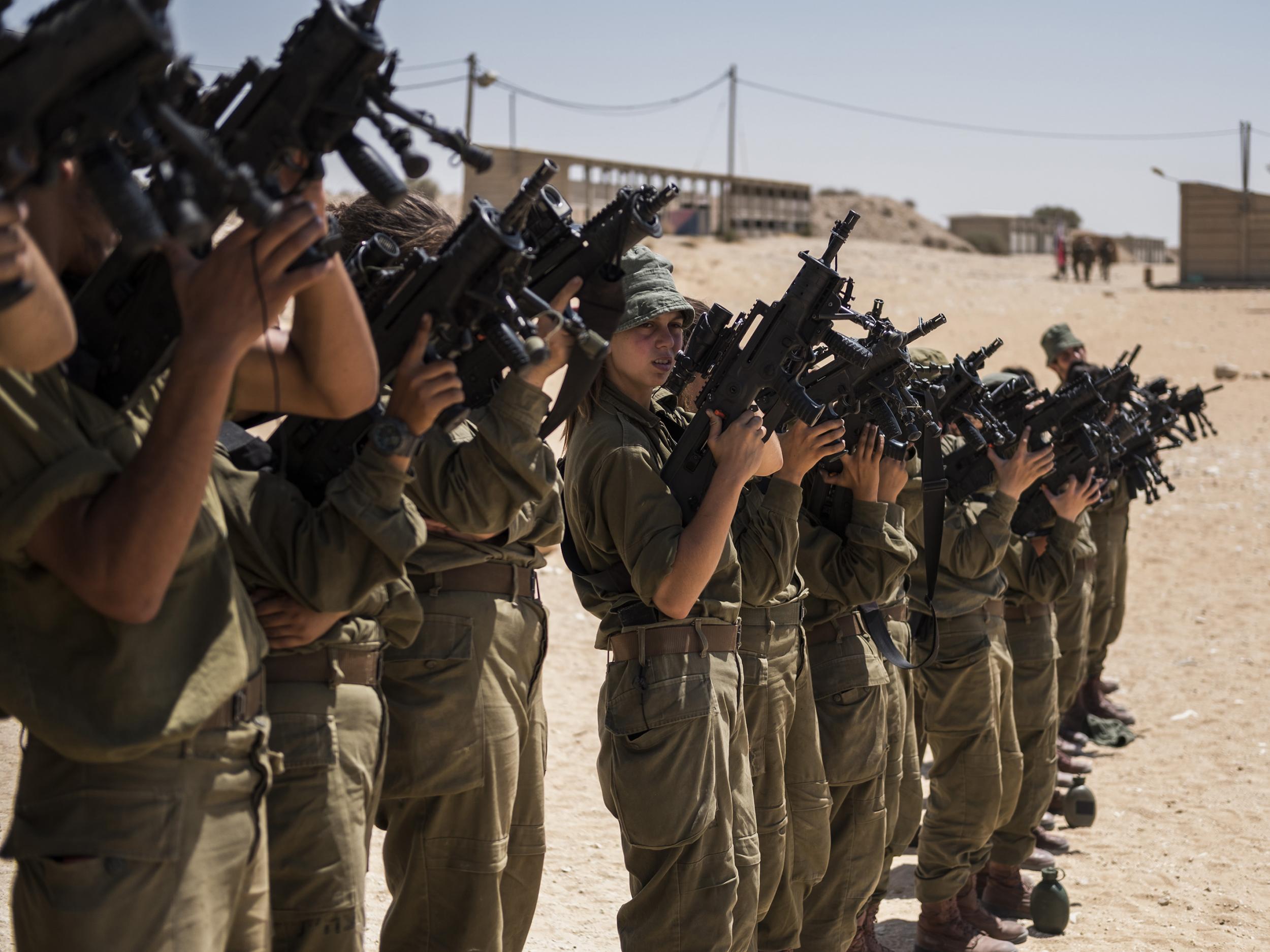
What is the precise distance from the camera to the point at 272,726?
2.70 metres

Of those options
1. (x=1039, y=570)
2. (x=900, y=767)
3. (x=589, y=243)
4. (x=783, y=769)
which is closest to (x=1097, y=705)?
(x=1039, y=570)

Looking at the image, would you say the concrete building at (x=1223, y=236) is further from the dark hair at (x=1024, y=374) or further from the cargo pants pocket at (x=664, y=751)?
the cargo pants pocket at (x=664, y=751)

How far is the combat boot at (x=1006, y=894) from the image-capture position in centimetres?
625

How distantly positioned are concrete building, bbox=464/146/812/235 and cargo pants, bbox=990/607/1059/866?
1953 cm

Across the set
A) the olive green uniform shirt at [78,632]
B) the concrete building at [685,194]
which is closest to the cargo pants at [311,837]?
the olive green uniform shirt at [78,632]

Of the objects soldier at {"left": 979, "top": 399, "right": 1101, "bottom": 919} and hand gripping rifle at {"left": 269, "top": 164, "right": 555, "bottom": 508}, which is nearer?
hand gripping rifle at {"left": 269, "top": 164, "right": 555, "bottom": 508}

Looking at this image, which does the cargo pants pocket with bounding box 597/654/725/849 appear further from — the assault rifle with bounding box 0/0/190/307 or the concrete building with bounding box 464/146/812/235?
the concrete building with bounding box 464/146/812/235

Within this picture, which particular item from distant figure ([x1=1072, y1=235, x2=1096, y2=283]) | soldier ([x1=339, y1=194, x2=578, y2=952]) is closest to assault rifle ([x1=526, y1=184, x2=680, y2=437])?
soldier ([x1=339, y1=194, x2=578, y2=952])

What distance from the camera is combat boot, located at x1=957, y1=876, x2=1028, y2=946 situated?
584 cm

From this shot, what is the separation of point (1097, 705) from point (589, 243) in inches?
312

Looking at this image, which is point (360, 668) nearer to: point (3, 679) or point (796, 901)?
point (3, 679)

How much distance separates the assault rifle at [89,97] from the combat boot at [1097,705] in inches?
363

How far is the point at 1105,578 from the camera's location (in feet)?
31.8

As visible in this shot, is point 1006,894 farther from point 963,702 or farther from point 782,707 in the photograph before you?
point 782,707
